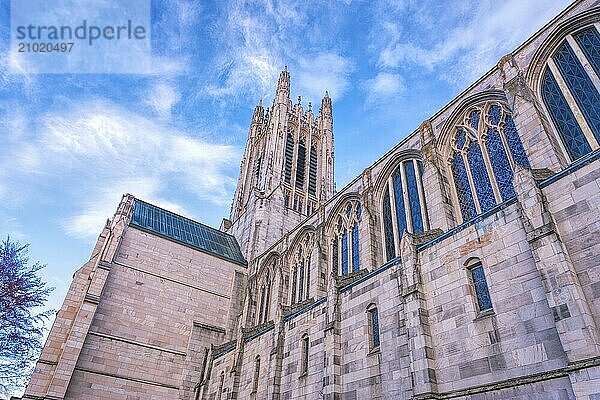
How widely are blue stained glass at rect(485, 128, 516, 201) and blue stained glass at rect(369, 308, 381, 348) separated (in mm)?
7298

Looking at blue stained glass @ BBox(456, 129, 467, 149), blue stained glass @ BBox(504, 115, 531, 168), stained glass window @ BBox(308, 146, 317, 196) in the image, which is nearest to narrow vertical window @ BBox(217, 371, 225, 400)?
blue stained glass @ BBox(456, 129, 467, 149)

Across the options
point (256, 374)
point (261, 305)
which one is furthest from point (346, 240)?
point (261, 305)

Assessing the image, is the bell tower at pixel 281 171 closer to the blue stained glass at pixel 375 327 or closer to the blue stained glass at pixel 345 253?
the blue stained glass at pixel 345 253

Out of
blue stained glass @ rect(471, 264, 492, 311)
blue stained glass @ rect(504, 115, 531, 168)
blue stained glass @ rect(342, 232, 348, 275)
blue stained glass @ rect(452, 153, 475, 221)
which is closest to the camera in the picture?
blue stained glass @ rect(471, 264, 492, 311)

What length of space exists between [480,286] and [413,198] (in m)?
9.88

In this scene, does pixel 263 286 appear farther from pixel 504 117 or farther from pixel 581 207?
pixel 581 207

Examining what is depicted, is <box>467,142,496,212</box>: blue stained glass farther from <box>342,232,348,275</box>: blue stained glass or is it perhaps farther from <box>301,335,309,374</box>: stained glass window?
<box>301,335,309,374</box>: stained glass window

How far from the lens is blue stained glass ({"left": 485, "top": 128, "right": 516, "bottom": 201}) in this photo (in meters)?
16.7

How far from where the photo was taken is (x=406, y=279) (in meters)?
13.5

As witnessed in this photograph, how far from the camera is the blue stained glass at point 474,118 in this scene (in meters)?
19.3

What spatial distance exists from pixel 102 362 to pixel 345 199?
18679mm

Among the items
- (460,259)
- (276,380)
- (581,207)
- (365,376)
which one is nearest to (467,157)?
(460,259)

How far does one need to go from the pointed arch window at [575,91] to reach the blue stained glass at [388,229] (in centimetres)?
934

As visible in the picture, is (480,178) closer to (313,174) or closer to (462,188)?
(462,188)
